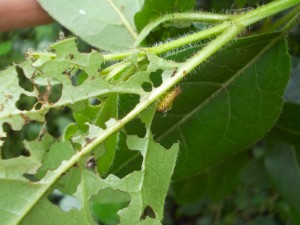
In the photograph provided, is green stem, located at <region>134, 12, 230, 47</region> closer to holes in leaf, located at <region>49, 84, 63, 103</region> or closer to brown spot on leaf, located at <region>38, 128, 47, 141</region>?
holes in leaf, located at <region>49, 84, 63, 103</region>

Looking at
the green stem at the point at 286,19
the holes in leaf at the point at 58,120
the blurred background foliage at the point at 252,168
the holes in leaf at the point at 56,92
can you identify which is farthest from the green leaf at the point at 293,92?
the holes in leaf at the point at 58,120

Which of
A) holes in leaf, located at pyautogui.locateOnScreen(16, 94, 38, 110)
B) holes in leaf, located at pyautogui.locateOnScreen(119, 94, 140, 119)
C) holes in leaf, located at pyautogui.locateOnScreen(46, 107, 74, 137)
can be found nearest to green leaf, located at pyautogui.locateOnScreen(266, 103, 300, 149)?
holes in leaf, located at pyautogui.locateOnScreen(119, 94, 140, 119)

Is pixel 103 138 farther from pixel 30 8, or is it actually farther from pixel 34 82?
pixel 30 8

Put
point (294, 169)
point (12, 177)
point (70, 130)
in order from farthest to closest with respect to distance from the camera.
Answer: point (294, 169) → point (70, 130) → point (12, 177)

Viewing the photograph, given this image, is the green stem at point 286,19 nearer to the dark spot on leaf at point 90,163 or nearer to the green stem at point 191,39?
the green stem at point 191,39

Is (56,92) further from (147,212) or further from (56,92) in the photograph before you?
(147,212)

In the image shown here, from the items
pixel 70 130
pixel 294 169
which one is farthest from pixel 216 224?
pixel 70 130

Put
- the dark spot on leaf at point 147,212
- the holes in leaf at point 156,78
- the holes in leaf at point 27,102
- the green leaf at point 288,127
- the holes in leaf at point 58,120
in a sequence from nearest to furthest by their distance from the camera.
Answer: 1. the dark spot on leaf at point 147,212
2. the holes in leaf at point 156,78
3. the green leaf at point 288,127
4. the holes in leaf at point 27,102
5. the holes in leaf at point 58,120
